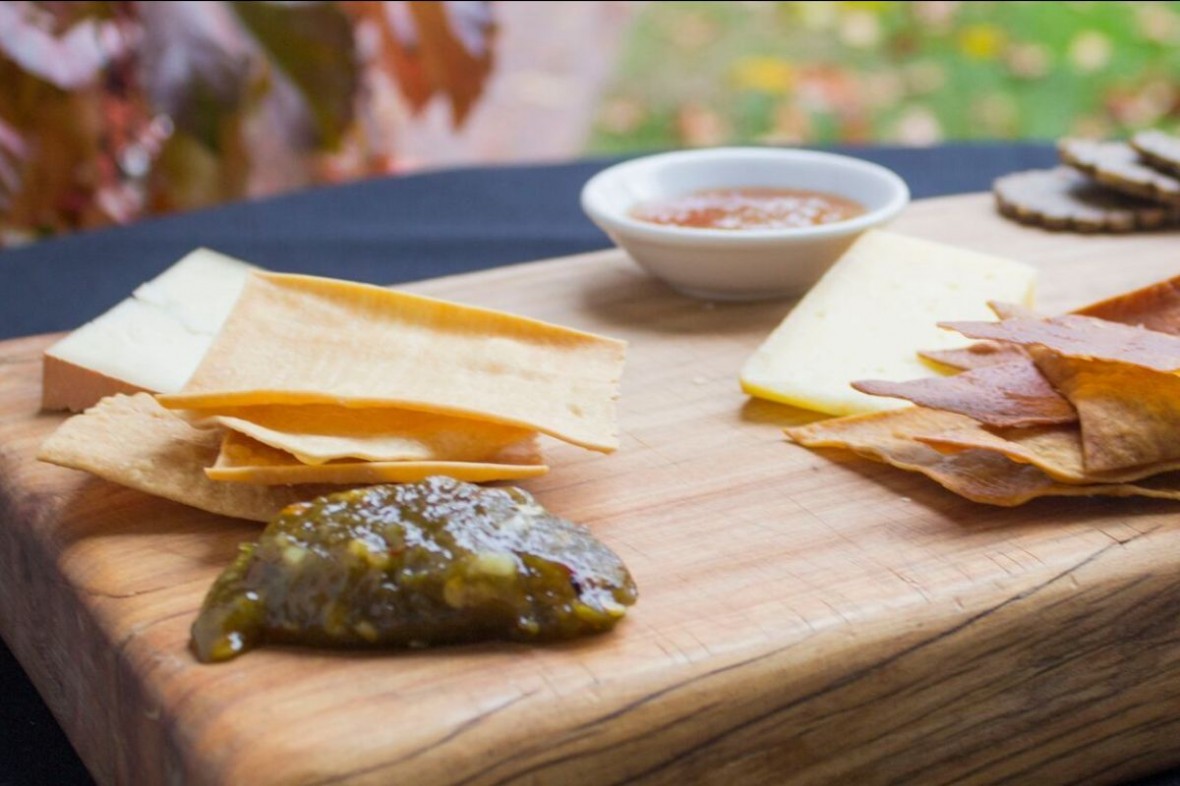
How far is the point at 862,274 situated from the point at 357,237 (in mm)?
1054

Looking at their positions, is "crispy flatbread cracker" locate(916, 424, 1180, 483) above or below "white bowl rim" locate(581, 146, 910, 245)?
below

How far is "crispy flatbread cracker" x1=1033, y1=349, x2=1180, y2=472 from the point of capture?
1.49 metres

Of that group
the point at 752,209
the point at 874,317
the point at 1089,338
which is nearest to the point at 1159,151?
the point at 752,209

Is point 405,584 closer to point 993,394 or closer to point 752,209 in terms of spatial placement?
point 993,394

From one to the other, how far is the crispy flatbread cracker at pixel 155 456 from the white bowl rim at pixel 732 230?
2.67ft

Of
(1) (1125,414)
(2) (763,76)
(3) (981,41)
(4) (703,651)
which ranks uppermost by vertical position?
(1) (1125,414)

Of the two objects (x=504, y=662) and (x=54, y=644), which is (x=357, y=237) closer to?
(x=54, y=644)

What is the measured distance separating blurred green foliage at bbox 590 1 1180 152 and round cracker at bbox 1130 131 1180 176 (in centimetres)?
366

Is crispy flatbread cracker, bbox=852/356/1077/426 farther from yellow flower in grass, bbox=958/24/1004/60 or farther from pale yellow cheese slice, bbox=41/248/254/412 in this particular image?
yellow flower in grass, bbox=958/24/1004/60

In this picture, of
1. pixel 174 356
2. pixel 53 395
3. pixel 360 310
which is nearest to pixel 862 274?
pixel 360 310

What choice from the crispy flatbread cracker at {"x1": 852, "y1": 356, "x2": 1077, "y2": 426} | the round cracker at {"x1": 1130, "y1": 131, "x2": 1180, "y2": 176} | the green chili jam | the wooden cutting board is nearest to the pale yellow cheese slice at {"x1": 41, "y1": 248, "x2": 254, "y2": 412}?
the wooden cutting board

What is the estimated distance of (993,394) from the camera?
162 cm

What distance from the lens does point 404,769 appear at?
3.68 ft

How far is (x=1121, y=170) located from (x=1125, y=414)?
3.51ft
